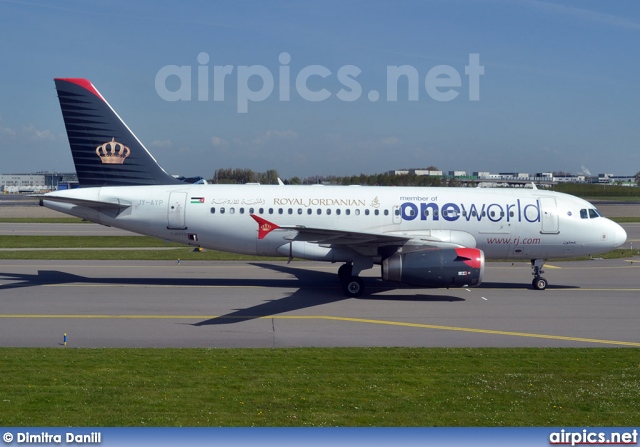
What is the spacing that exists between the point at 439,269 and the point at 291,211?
6200mm

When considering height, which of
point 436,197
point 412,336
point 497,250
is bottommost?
point 412,336

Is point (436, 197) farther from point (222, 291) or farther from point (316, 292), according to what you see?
point (222, 291)

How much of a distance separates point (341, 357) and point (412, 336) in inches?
135

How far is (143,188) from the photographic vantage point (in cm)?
2478

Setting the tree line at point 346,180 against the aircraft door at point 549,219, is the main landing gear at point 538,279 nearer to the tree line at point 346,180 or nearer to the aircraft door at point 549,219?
the aircraft door at point 549,219

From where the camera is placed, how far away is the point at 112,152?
25188 millimetres

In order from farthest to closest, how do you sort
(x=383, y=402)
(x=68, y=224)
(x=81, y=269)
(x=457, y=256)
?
1. (x=68, y=224)
2. (x=81, y=269)
3. (x=457, y=256)
4. (x=383, y=402)

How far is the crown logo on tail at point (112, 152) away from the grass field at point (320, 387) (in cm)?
1151

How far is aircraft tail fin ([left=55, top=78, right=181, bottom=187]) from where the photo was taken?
24.9 meters

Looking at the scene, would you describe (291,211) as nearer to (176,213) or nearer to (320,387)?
(176,213)

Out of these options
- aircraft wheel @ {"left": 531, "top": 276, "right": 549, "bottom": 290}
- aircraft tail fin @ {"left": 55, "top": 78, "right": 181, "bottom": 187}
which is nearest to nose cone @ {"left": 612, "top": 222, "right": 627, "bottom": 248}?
aircraft wheel @ {"left": 531, "top": 276, "right": 549, "bottom": 290}

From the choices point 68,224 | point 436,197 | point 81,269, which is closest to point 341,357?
point 436,197

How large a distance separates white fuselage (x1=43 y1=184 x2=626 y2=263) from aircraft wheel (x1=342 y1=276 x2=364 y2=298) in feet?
6.81

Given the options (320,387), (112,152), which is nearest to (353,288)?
(112,152)
